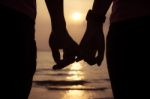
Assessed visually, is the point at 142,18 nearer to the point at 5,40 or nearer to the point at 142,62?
the point at 142,62

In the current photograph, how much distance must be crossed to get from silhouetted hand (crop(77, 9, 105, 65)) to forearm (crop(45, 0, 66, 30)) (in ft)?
0.91

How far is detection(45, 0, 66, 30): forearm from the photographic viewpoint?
313 cm

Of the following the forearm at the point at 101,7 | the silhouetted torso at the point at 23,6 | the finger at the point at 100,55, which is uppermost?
the silhouetted torso at the point at 23,6

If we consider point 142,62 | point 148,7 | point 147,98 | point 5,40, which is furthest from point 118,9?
point 5,40

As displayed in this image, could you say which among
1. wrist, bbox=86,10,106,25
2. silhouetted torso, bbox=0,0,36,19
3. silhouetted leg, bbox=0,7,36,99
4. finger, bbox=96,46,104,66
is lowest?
finger, bbox=96,46,104,66

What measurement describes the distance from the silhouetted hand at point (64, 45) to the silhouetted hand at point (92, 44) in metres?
0.08

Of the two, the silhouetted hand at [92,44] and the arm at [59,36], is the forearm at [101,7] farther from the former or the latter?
the arm at [59,36]

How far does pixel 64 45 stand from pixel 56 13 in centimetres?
34

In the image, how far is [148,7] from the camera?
6.99ft

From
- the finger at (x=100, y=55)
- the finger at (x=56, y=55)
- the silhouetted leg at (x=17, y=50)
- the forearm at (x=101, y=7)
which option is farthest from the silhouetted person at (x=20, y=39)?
the finger at (x=100, y=55)

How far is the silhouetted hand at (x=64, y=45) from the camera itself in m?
3.15

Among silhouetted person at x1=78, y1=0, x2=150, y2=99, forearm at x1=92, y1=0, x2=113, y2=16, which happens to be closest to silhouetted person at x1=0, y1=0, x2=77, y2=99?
silhouetted person at x1=78, y1=0, x2=150, y2=99

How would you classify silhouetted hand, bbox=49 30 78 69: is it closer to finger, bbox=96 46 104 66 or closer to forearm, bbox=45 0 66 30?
forearm, bbox=45 0 66 30

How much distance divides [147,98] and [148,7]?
0.61 meters
